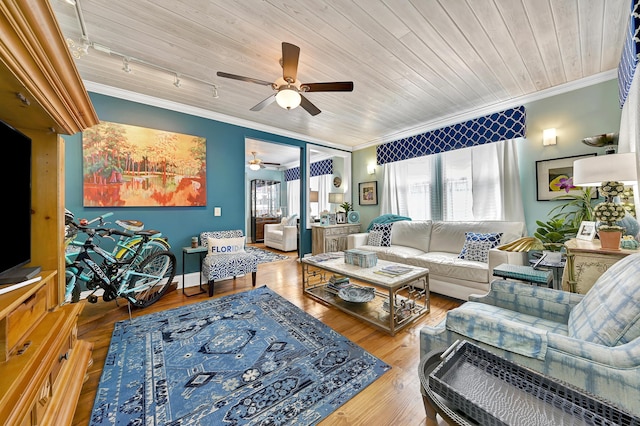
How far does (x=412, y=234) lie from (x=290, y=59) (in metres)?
3.14

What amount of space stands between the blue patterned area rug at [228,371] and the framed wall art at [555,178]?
3051 mm

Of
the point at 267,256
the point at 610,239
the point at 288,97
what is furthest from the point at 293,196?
the point at 610,239

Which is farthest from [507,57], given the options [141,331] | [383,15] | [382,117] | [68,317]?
[141,331]

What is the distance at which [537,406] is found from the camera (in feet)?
2.50

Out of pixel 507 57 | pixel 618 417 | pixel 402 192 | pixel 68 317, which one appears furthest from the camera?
pixel 402 192

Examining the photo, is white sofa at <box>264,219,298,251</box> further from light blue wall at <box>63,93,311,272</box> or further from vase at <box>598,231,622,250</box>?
vase at <box>598,231,622,250</box>

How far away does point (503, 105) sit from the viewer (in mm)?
3285

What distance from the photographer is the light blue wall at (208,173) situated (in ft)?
9.04

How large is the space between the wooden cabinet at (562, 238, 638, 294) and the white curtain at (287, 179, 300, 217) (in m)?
6.34

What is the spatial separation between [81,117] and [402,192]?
4.48 m

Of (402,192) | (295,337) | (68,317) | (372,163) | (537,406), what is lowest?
(295,337)

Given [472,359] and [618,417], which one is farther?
[472,359]

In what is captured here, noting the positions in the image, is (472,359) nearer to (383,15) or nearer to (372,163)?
(383,15)

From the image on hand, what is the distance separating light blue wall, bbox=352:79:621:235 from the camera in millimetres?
2602
